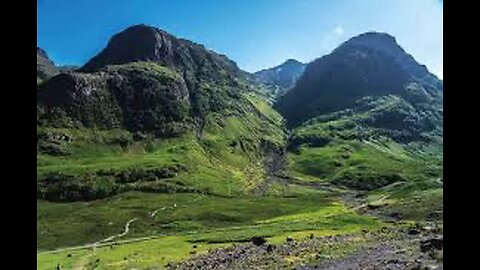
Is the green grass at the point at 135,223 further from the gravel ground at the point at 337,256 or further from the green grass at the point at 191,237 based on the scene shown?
the gravel ground at the point at 337,256

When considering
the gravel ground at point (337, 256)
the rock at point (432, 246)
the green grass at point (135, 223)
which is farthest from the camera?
the green grass at point (135, 223)

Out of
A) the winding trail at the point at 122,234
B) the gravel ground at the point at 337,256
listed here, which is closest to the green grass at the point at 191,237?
the winding trail at the point at 122,234

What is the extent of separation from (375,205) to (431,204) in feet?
88.5

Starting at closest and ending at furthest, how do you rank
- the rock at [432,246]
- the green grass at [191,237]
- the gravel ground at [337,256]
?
the gravel ground at [337,256] → the rock at [432,246] → the green grass at [191,237]

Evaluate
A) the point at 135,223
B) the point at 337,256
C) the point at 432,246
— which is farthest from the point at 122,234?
the point at 432,246

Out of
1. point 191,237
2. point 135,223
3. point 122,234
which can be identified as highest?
point 191,237

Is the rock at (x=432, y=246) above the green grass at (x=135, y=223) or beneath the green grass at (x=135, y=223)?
above

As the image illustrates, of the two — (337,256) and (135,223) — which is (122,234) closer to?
(135,223)

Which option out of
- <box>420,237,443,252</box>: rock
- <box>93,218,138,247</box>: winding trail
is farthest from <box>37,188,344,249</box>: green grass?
<box>420,237,443,252</box>: rock

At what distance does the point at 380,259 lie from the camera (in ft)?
173

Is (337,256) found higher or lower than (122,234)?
higher

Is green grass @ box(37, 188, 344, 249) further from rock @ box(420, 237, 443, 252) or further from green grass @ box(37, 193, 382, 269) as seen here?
rock @ box(420, 237, 443, 252)

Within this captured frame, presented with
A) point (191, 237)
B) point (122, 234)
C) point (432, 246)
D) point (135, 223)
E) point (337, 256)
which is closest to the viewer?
point (432, 246)
